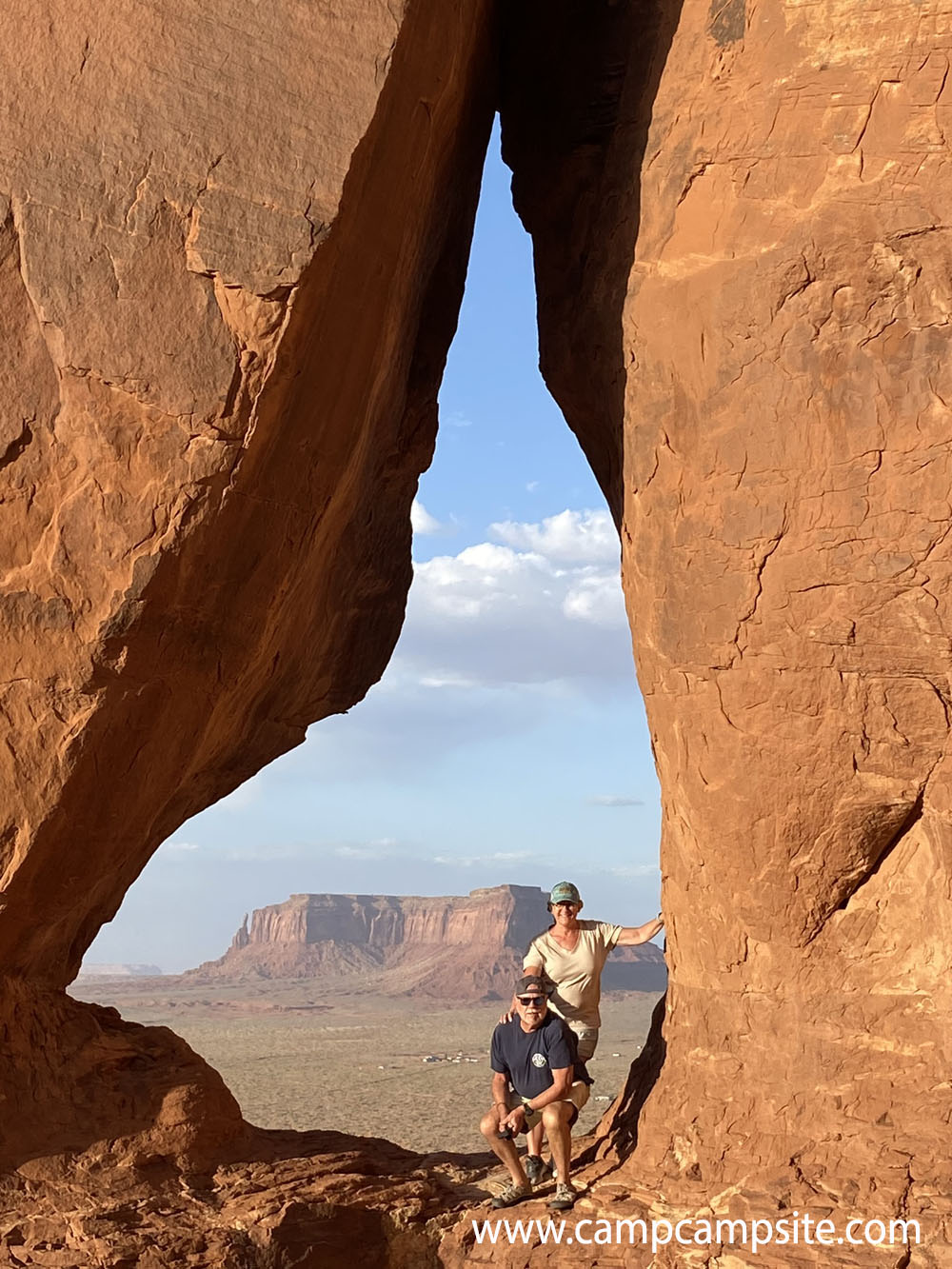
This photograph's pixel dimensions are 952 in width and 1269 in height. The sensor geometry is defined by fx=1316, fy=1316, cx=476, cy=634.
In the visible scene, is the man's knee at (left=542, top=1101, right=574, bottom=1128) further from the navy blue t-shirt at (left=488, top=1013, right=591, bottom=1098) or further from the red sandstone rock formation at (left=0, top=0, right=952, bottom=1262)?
the red sandstone rock formation at (left=0, top=0, right=952, bottom=1262)

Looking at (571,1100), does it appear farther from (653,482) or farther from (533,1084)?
(653,482)

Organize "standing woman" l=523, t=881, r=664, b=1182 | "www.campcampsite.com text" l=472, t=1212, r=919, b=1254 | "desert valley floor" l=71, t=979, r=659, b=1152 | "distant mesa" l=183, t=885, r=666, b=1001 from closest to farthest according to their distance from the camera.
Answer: "www.campcampsite.com text" l=472, t=1212, r=919, b=1254, "standing woman" l=523, t=881, r=664, b=1182, "desert valley floor" l=71, t=979, r=659, b=1152, "distant mesa" l=183, t=885, r=666, b=1001

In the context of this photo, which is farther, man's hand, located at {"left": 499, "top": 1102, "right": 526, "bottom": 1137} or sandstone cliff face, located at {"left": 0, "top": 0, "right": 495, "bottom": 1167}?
man's hand, located at {"left": 499, "top": 1102, "right": 526, "bottom": 1137}

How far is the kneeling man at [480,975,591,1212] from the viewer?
20.7ft

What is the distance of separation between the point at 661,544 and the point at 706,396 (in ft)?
2.54

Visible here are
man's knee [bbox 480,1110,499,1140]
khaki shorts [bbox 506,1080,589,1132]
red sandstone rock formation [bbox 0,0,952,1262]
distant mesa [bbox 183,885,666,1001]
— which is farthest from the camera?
distant mesa [bbox 183,885,666,1001]

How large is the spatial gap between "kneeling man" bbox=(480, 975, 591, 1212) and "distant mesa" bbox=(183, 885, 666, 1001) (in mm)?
37603

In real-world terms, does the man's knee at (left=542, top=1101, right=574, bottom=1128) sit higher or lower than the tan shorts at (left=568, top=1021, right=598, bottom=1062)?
lower

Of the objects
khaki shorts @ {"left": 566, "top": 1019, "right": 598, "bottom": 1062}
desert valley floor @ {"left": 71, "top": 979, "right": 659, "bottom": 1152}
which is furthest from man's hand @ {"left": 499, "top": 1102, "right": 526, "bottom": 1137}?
desert valley floor @ {"left": 71, "top": 979, "right": 659, "bottom": 1152}

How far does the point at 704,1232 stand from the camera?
5977mm

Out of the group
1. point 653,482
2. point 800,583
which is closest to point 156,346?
point 653,482

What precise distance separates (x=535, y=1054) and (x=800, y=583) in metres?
2.61

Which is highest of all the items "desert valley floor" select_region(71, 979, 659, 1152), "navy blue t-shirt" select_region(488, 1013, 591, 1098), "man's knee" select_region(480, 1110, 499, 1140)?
"navy blue t-shirt" select_region(488, 1013, 591, 1098)

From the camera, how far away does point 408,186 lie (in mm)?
6715
